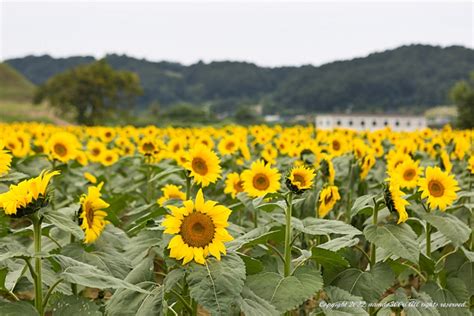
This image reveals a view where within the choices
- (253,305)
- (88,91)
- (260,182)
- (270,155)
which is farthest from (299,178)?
(88,91)

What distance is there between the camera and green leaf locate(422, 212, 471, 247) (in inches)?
125

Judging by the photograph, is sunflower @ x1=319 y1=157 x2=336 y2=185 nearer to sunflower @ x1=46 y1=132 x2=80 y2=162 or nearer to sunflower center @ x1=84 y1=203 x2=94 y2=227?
sunflower center @ x1=84 y1=203 x2=94 y2=227

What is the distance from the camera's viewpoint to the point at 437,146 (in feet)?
25.4

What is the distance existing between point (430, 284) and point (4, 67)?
104 m

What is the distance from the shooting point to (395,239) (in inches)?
107

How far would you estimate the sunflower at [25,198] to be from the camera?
2051mm

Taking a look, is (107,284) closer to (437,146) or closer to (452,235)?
(452,235)

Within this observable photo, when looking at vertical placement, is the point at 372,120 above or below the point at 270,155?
below

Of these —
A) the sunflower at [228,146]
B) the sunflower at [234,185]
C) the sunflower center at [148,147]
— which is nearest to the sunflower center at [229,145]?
the sunflower at [228,146]

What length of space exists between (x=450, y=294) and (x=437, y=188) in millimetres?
743

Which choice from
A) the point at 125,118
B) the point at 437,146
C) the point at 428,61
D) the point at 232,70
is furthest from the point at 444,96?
the point at 437,146

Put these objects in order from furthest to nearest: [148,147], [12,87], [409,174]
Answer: [12,87] → [148,147] → [409,174]

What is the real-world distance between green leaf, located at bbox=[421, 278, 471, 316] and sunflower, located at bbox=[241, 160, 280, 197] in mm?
1158

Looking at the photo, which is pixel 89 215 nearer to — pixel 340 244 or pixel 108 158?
pixel 340 244
